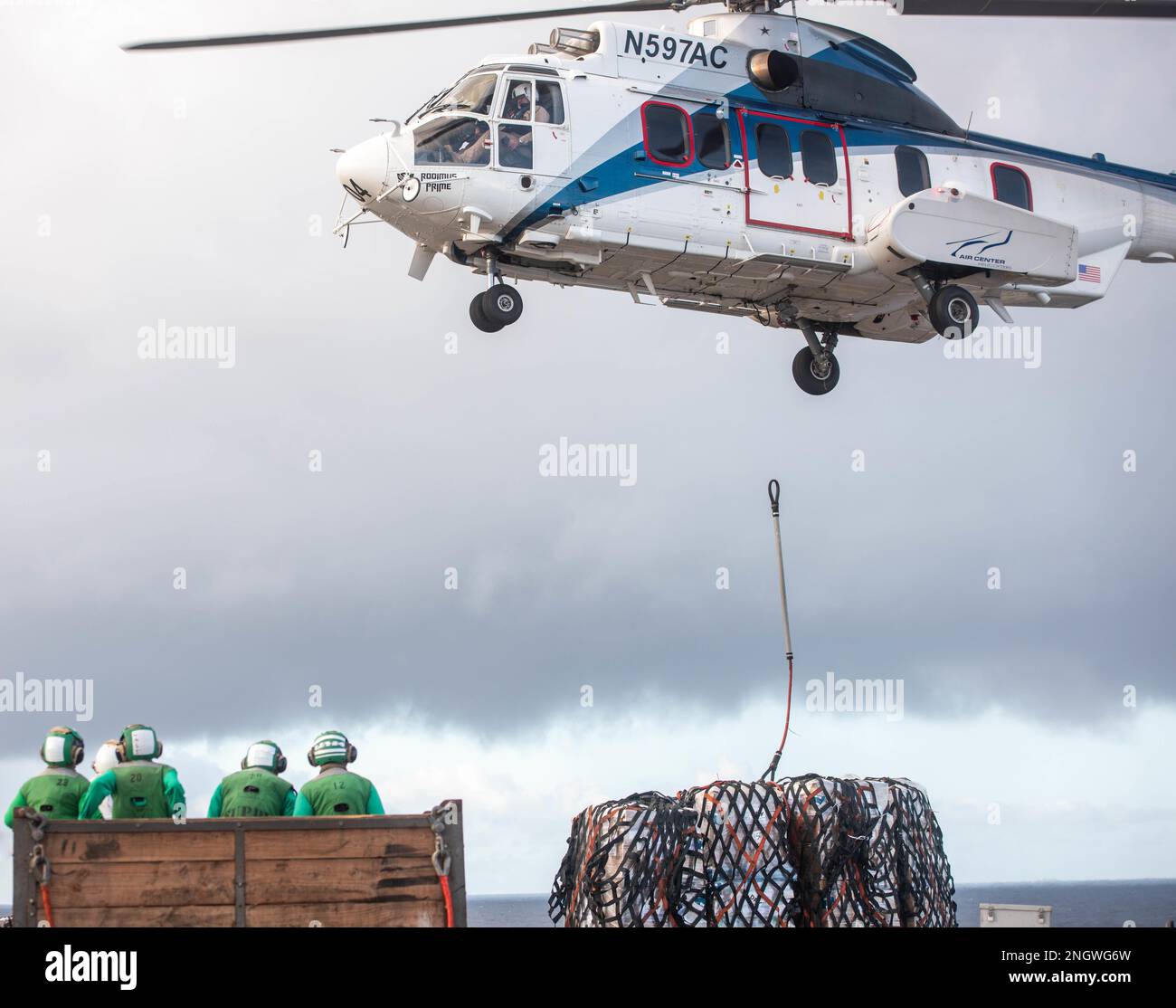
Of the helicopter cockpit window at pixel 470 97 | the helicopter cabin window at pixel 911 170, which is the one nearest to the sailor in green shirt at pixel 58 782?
the helicopter cockpit window at pixel 470 97

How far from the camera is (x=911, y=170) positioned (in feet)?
65.8

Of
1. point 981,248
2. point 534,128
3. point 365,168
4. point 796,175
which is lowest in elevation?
point 981,248

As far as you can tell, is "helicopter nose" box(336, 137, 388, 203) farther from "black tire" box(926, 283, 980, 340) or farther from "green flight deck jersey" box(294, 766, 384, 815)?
"green flight deck jersey" box(294, 766, 384, 815)

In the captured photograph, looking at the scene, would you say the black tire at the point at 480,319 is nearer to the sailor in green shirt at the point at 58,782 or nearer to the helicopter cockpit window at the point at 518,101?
the helicopter cockpit window at the point at 518,101

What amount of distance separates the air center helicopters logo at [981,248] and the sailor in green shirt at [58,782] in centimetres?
1170

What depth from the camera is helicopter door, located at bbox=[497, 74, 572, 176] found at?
58.2ft

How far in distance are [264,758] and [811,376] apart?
1142 cm

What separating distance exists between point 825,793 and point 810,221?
8.47m

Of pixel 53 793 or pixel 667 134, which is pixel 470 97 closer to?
pixel 667 134

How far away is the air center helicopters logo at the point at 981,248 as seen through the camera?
1950 centimetres

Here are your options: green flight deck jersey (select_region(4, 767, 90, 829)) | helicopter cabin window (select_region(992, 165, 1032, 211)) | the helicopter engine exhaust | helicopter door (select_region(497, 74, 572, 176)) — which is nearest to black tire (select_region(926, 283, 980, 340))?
helicopter cabin window (select_region(992, 165, 1032, 211))

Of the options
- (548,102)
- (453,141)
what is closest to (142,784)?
(453,141)

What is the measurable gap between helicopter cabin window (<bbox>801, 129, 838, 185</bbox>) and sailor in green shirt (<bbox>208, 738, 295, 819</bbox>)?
10.3 meters
